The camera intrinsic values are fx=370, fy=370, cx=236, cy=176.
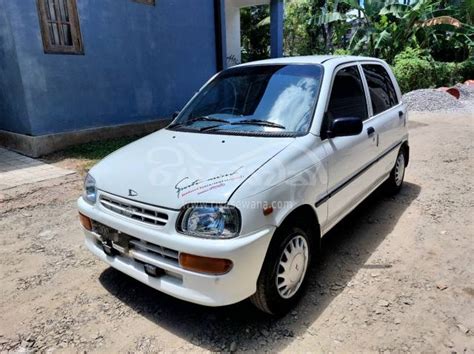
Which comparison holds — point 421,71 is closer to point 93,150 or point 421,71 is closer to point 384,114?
point 384,114

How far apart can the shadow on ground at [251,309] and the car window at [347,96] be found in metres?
1.36

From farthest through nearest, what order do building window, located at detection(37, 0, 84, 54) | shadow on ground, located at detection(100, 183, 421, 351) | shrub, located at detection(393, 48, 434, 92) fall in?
shrub, located at detection(393, 48, 434, 92) < building window, located at detection(37, 0, 84, 54) < shadow on ground, located at detection(100, 183, 421, 351)

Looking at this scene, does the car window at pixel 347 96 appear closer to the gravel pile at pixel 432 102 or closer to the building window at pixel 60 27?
the building window at pixel 60 27

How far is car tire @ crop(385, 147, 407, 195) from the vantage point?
16.3 ft

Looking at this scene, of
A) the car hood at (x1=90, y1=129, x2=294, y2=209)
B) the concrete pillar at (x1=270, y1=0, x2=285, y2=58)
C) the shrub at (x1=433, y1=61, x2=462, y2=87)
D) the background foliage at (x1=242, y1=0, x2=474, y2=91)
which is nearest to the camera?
the car hood at (x1=90, y1=129, x2=294, y2=209)

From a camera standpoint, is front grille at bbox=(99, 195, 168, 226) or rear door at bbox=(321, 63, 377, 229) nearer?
front grille at bbox=(99, 195, 168, 226)

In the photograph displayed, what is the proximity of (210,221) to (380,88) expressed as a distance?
10.3 ft

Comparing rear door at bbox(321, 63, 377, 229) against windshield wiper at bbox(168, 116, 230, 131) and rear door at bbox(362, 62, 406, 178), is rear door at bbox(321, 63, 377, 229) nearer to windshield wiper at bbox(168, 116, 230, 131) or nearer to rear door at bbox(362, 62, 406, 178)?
rear door at bbox(362, 62, 406, 178)

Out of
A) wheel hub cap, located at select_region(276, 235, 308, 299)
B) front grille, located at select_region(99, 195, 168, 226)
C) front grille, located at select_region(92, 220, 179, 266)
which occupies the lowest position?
wheel hub cap, located at select_region(276, 235, 308, 299)

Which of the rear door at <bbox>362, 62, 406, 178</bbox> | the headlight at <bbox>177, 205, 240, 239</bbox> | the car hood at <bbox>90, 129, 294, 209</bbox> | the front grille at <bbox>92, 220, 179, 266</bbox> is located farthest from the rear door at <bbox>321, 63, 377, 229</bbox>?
the front grille at <bbox>92, 220, 179, 266</bbox>

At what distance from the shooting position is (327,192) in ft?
10.1

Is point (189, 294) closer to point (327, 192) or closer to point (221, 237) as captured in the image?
point (221, 237)

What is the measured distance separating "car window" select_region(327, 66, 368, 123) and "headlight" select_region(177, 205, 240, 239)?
141 centimetres

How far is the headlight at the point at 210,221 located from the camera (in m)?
2.29
